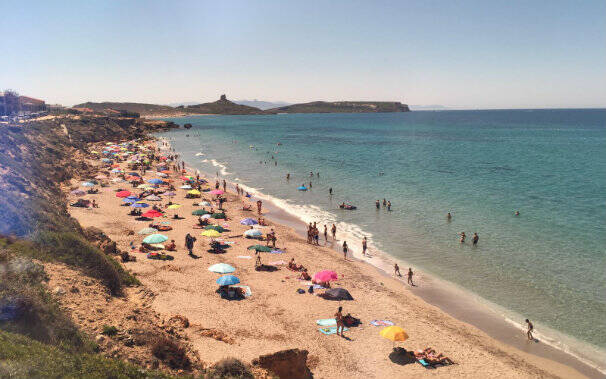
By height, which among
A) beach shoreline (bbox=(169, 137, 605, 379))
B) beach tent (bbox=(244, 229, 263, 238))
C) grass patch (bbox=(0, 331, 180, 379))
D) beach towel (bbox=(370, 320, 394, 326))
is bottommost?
beach shoreline (bbox=(169, 137, 605, 379))

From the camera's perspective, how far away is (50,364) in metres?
6.74

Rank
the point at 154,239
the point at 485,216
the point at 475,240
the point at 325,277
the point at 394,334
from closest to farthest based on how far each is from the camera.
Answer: the point at 394,334, the point at 325,277, the point at 154,239, the point at 475,240, the point at 485,216

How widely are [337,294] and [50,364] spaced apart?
11.3 metres

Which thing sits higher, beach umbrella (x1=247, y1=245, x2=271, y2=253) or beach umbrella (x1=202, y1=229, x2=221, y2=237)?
beach umbrella (x1=202, y1=229, x2=221, y2=237)

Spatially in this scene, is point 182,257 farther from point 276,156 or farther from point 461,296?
point 276,156

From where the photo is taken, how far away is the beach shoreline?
12898 millimetres

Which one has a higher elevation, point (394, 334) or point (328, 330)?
point (394, 334)

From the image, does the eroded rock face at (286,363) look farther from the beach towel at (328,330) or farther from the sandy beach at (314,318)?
the beach towel at (328,330)

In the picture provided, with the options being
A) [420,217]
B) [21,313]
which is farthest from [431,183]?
[21,313]

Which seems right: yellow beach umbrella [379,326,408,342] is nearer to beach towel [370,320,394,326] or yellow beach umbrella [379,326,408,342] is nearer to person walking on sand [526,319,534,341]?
beach towel [370,320,394,326]

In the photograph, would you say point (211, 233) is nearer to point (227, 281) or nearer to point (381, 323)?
point (227, 281)

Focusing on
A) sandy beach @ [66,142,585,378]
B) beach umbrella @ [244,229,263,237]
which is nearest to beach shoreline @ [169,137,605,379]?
sandy beach @ [66,142,585,378]

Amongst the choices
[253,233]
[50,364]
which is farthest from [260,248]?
[50,364]

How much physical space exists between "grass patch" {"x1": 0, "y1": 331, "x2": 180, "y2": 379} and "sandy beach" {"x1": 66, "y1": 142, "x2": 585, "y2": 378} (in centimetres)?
335
